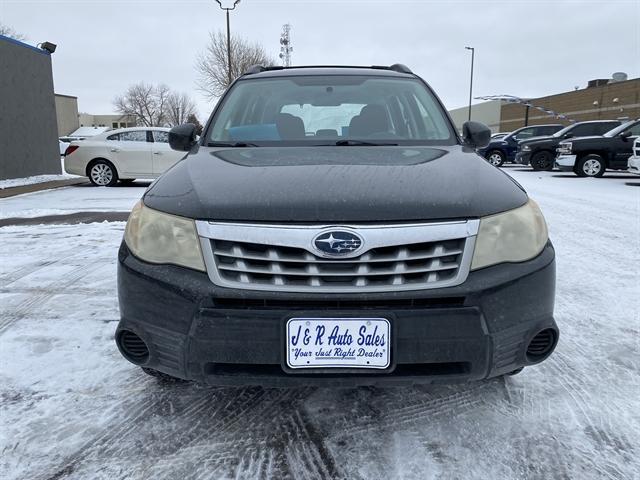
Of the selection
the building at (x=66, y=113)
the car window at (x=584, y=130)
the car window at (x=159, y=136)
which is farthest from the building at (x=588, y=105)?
the building at (x=66, y=113)

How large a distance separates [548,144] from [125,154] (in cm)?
1273

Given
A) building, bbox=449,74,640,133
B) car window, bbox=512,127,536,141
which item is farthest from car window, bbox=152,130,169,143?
building, bbox=449,74,640,133

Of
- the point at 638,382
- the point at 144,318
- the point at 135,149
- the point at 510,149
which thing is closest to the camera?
the point at 144,318

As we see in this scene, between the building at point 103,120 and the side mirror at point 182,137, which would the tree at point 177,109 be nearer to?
the building at point 103,120

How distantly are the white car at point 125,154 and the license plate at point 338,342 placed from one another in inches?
414

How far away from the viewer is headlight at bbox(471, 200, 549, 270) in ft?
5.80

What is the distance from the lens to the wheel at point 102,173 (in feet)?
38.1

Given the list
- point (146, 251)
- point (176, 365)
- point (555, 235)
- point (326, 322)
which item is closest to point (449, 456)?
point (326, 322)

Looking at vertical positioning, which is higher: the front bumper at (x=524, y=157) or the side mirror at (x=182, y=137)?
the side mirror at (x=182, y=137)

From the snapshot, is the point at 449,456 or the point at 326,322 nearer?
the point at 326,322

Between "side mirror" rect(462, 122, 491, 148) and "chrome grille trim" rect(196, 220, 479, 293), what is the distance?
1.32m

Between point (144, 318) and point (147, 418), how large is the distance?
0.54 meters

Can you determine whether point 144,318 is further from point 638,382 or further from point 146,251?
Result: point 638,382

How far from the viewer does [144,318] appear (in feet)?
Answer: 5.93
